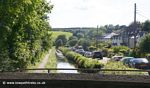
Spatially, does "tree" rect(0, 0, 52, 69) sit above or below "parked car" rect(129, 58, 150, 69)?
above

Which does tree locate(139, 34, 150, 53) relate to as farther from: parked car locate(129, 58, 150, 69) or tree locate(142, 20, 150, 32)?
tree locate(142, 20, 150, 32)

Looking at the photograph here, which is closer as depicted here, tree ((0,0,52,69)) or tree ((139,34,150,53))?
tree ((0,0,52,69))

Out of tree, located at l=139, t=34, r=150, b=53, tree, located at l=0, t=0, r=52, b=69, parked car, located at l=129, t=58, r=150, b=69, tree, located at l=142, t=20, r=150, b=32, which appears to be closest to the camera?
tree, located at l=0, t=0, r=52, b=69

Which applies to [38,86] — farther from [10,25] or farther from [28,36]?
[28,36]

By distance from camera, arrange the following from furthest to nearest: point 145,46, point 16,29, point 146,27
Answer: point 146,27 → point 145,46 → point 16,29

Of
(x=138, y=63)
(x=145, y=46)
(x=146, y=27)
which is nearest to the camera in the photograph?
(x=138, y=63)

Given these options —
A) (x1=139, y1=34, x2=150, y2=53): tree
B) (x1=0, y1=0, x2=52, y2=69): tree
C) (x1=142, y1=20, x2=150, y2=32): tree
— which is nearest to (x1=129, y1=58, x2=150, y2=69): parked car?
(x1=0, y1=0, x2=52, y2=69): tree

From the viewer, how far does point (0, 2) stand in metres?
32.9

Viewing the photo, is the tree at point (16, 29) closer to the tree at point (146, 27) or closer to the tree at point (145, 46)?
the tree at point (145, 46)

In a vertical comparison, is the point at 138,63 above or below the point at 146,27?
above

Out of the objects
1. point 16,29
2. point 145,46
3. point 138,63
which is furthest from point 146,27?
point 16,29

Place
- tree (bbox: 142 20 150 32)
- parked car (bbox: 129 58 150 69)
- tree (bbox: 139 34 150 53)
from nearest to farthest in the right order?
parked car (bbox: 129 58 150 69) → tree (bbox: 139 34 150 53) → tree (bbox: 142 20 150 32)

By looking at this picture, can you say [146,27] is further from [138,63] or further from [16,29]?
[16,29]

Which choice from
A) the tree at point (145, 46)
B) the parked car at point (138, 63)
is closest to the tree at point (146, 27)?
the tree at point (145, 46)
